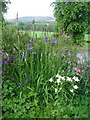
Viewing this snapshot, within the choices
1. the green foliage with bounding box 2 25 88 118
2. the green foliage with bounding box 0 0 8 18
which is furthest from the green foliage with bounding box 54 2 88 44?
the green foliage with bounding box 2 25 88 118

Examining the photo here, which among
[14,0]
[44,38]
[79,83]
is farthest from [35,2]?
[79,83]

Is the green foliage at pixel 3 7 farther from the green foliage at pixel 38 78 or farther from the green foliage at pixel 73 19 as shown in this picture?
the green foliage at pixel 73 19

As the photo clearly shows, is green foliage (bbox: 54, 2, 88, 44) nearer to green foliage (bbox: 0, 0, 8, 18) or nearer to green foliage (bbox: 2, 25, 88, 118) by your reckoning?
green foliage (bbox: 0, 0, 8, 18)

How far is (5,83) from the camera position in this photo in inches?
97.5

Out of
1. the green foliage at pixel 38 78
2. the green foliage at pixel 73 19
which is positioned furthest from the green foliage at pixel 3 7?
the green foliage at pixel 73 19

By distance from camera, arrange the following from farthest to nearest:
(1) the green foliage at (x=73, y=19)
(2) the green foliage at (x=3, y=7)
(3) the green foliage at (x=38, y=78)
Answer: (1) the green foliage at (x=73, y=19) → (2) the green foliage at (x=3, y=7) → (3) the green foliage at (x=38, y=78)

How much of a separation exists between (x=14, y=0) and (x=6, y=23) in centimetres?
31

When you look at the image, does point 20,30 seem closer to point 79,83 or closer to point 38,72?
point 38,72

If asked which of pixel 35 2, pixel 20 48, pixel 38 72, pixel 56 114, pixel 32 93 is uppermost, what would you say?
pixel 35 2

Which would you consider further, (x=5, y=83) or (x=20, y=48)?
(x=20, y=48)

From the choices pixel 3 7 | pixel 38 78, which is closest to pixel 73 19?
pixel 3 7

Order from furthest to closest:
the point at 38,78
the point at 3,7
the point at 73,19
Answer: the point at 73,19 < the point at 3,7 < the point at 38,78

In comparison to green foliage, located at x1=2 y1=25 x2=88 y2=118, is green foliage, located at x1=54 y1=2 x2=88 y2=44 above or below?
above

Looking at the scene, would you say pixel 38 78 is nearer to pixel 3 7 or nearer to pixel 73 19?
pixel 3 7
